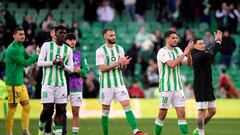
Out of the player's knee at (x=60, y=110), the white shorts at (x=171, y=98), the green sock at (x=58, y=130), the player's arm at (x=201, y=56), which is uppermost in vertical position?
the player's arm at (x=201, y=56)

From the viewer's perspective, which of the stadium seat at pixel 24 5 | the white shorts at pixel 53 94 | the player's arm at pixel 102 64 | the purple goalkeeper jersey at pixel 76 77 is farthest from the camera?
the stadium seat at pixel 24 5

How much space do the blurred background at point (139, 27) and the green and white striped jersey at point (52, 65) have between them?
12380 millimetres

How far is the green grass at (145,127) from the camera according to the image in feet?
66.3

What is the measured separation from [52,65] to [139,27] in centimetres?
1774

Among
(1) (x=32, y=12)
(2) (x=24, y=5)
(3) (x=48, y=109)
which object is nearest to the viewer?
(3) (x=48, y=109)

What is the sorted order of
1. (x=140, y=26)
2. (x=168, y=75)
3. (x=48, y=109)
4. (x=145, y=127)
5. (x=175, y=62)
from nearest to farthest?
(x=48, y=109) < (x=175, y=62) < (x=168, y=75) < (x=145, y=127) < (x=140, y=26)

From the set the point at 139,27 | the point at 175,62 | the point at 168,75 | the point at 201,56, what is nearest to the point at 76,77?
the point at 168,75

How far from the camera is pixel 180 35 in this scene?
107ft

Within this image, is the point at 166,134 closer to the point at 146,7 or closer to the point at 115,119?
the point at 115,119

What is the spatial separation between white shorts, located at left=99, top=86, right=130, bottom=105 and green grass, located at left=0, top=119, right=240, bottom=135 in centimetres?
241

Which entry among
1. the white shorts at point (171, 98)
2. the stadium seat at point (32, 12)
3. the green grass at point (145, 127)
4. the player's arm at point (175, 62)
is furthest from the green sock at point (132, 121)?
the stadium seat at point (32, 12)

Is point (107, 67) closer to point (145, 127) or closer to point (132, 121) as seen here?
point (132, 121)

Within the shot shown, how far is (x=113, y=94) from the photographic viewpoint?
1758 cm

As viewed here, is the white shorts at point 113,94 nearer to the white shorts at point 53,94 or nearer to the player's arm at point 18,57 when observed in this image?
the white shorts at point 53,94
